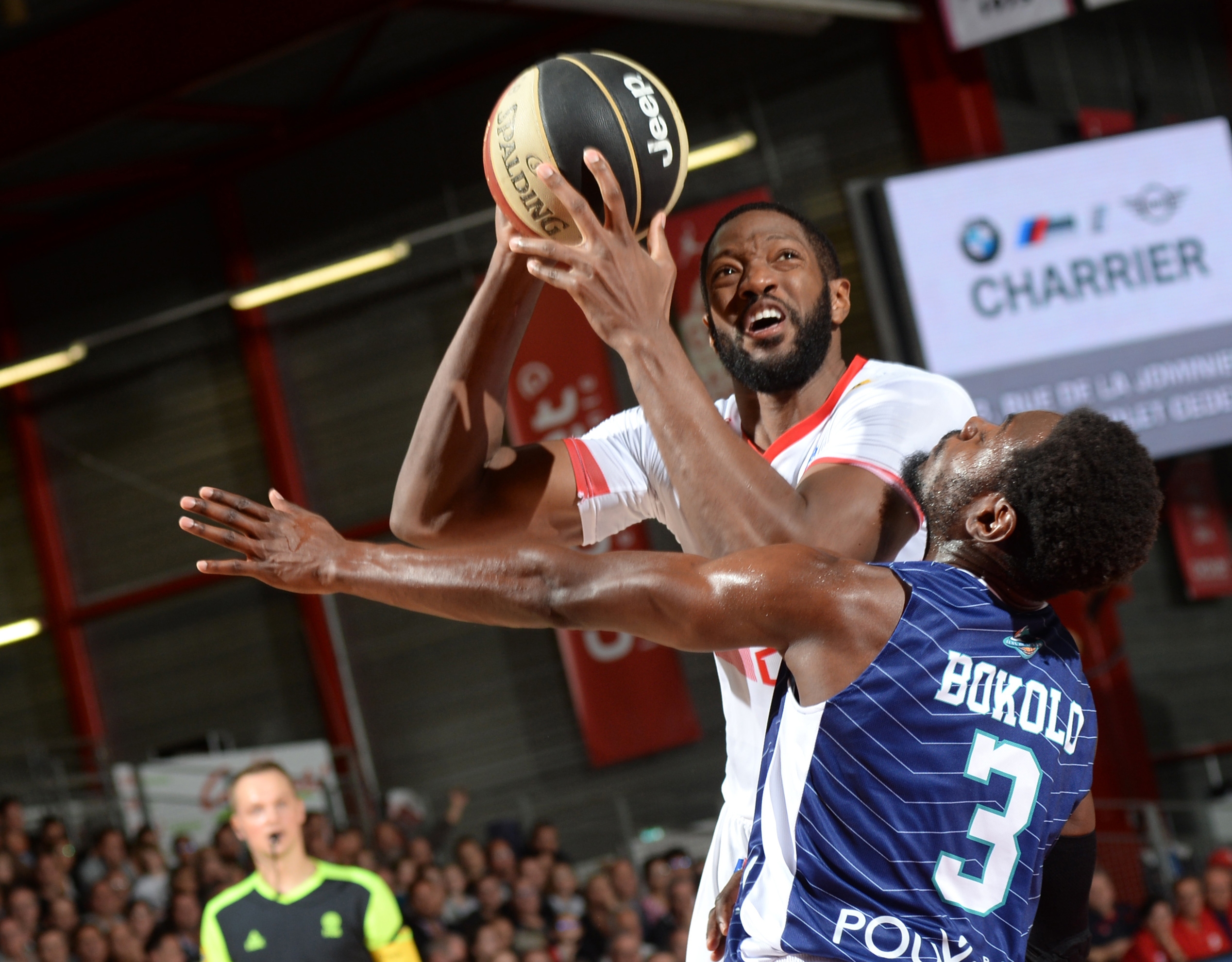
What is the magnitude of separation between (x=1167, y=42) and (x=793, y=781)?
1448 cm

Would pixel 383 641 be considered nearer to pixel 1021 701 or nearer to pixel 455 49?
pixel 455 49

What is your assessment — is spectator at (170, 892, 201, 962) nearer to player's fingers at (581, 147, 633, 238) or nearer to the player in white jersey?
the player in white jersey

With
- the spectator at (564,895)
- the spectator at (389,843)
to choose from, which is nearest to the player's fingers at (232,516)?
the spectator at (564,895)

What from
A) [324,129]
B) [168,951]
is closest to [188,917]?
[168,951]

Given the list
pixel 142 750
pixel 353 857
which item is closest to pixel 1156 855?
pixel 353 857

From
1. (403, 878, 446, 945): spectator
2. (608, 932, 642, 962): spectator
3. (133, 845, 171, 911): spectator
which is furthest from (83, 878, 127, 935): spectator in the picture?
(608, 932, 642, 962): spectator

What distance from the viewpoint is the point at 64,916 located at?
8641mm

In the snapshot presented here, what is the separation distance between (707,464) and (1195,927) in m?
9.16

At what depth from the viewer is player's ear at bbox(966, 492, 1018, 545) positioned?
6.98 feet

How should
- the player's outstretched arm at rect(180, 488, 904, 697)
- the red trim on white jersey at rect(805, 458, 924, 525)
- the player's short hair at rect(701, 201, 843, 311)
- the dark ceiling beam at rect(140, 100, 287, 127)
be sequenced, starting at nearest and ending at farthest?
the player's outstretched arm at rect(180, 488, 904, 697)
the red trim on white jersey at rect(805, 458, 924, 525)
the player's short hair at rect(701, 201, 843, 311)
the dark ceiling beam at rect(140, 100, 287, 127)

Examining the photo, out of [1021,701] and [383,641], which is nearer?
[1021,701]

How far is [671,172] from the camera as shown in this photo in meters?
2.83

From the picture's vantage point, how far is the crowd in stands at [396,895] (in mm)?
8250

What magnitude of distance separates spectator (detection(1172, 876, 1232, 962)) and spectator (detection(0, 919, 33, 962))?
7.87 meters
